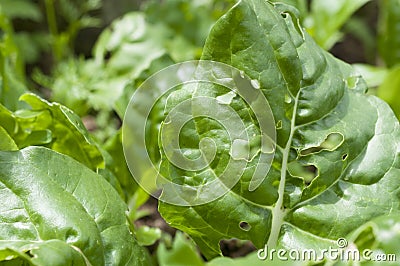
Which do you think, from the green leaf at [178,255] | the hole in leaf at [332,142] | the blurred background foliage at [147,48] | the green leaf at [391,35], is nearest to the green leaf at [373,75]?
the blurred background foliage at [147,48]

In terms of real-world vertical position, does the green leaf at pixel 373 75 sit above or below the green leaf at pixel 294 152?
below

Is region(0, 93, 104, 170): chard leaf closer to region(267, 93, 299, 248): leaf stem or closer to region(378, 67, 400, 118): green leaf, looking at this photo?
region(267, 93, 299, 248): leaf stem

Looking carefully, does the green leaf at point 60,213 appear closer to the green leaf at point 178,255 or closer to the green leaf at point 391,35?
the green leaf at point 178,255

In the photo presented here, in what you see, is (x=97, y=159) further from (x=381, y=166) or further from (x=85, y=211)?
(x=381, y=166)

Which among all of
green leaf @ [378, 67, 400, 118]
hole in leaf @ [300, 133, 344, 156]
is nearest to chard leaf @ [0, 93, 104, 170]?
hole in leaf @ [300, 133, 344, 156]

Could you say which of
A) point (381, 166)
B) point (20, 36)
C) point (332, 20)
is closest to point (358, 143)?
point (381, 166)

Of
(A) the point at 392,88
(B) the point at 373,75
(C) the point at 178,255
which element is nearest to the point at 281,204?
(C) the point at 178,255
